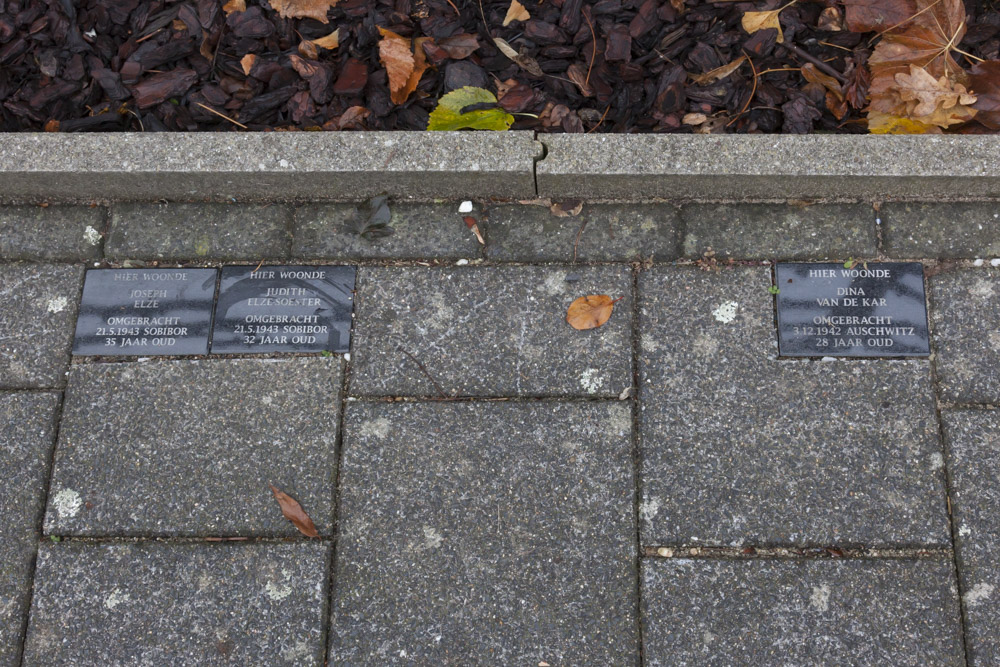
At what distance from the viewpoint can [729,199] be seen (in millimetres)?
2213

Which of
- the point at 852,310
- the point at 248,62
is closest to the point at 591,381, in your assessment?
the point at 852,310

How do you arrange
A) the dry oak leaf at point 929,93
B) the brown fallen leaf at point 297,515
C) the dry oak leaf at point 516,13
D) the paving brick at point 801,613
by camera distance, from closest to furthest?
the paving brick at point 801,613 → the brown fallen leaf at point 297,515 → the dry oak leaf at point 929,93 → the dry oak leaf at point 516,13

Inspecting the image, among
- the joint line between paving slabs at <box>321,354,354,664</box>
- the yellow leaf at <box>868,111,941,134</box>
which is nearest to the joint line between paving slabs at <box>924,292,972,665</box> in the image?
the yellow leaf at <box>868,111,941,134</box>

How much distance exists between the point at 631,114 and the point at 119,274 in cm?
195

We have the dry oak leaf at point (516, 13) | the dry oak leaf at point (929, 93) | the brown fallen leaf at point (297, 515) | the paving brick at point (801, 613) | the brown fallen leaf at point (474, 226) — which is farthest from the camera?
the dry oak leaf at point (516, 13)

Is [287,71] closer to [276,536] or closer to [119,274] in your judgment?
[119,274]

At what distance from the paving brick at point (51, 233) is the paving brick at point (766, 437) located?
6.56 ft

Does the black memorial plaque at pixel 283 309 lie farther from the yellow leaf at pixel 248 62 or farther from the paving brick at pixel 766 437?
the paving brick at pixel 766 437

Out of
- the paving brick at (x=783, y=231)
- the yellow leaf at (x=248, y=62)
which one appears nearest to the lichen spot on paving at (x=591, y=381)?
the paving brick at (x=783, y=231)

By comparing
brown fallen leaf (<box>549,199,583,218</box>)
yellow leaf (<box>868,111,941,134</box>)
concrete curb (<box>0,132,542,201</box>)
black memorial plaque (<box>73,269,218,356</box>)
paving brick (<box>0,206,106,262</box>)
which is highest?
yellow leaf (<box>868,111,941,134</box>)

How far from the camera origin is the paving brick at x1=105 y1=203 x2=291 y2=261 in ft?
7.34

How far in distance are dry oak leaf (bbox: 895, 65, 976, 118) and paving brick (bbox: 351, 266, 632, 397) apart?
1.13 meters

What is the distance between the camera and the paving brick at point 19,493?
200cm

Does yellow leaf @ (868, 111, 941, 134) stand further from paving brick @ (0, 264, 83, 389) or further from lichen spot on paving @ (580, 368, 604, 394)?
paving brick @ (0, 264, 83, 389)
